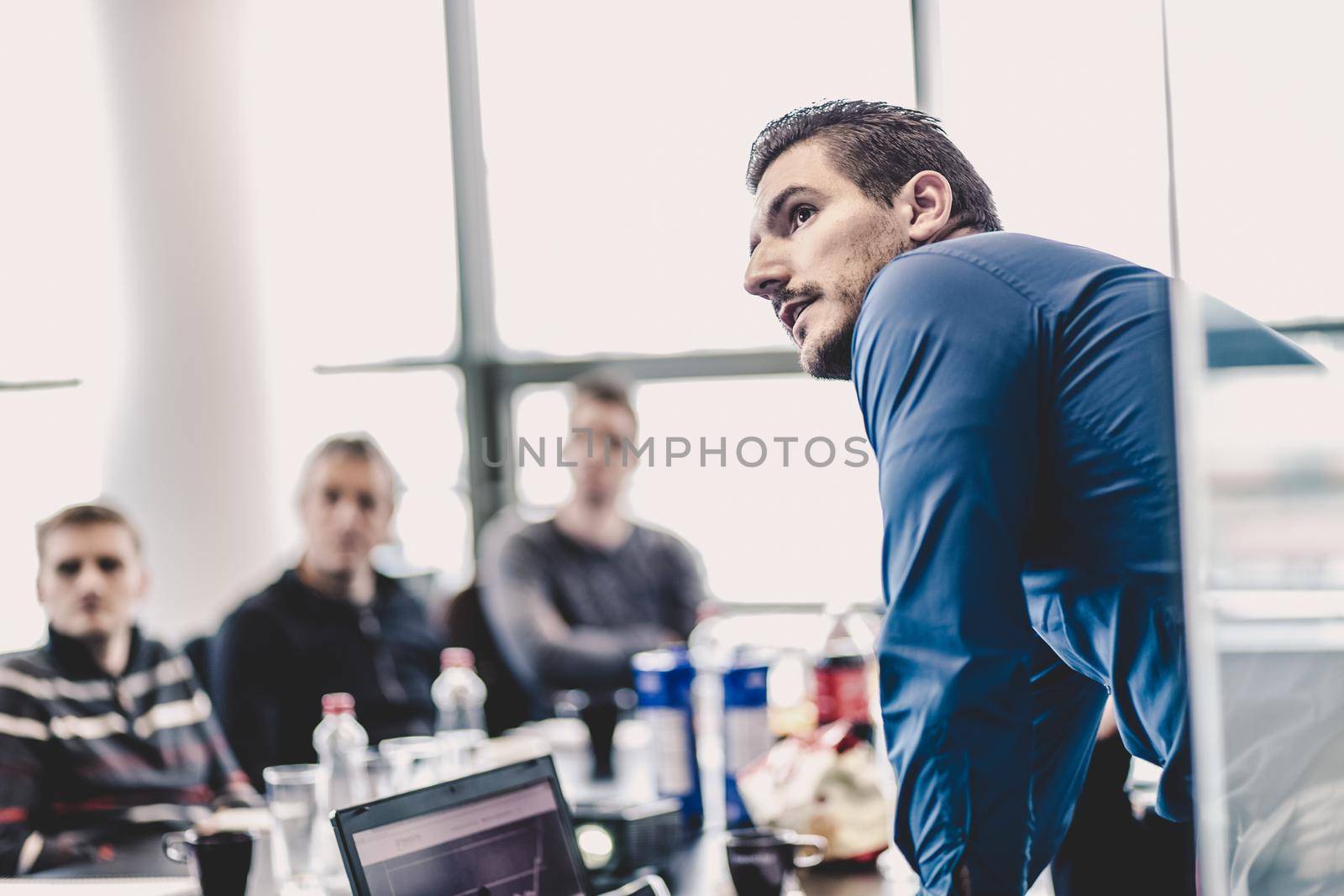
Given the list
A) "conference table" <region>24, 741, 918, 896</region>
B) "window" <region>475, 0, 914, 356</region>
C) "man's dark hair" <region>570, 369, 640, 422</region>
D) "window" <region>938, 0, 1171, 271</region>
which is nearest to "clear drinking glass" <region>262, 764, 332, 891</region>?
"conference table" <region>24, 741, 918, 896</region>

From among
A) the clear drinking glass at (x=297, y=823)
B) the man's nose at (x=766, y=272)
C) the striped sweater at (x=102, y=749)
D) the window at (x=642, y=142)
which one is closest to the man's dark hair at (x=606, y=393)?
the window at (x=642, y=142)

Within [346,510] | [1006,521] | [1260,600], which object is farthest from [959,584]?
[346,510]

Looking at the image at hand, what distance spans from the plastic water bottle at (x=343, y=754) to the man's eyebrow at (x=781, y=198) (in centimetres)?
88

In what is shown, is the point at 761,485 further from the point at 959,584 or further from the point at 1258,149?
the point at 1258,149

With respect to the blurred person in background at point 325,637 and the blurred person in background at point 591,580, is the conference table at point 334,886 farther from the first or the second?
the blurred person in background at point 591,580

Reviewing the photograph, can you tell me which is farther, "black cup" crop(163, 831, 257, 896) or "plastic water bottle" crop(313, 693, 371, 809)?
"plastic water bottle" crop(313, 693, 371, 809)

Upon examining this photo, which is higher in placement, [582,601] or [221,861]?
[221,861]

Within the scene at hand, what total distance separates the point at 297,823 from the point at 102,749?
88 centimetres

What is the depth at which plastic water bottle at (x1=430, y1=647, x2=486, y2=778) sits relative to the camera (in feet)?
6.15

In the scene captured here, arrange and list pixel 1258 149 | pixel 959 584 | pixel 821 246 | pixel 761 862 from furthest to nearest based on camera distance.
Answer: pixel 761 862 < pixel 821 246 < pixel 959 584 < pixel 1258 149

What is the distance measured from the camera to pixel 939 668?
33.8 inches

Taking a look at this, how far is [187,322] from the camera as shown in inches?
148

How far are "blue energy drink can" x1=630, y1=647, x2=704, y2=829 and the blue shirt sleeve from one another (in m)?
0.85

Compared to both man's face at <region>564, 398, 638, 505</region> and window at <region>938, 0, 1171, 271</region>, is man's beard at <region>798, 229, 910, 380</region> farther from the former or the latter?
man's face at <region>564, 398, 638, 505</region>
